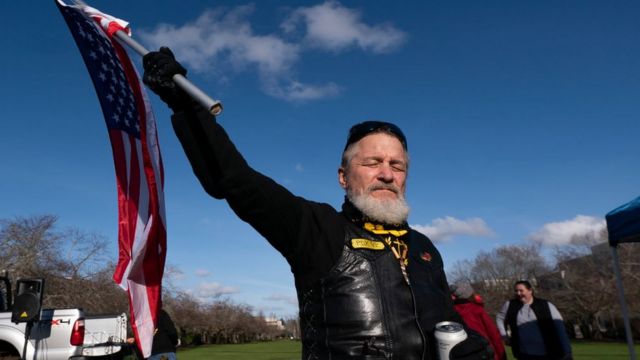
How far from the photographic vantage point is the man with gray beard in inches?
69.7

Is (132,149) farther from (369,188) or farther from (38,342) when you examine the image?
(38,342)

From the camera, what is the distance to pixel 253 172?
1.80 m

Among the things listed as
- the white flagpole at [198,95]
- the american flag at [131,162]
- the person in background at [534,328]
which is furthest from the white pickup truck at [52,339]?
the white flagpole at [198,95]

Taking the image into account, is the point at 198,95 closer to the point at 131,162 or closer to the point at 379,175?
the point at 379,175

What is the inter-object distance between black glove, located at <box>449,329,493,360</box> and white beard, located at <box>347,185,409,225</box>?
58 centimetres

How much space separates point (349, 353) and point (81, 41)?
8.96ft

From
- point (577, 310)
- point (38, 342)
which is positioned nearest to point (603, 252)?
point (577, 310)

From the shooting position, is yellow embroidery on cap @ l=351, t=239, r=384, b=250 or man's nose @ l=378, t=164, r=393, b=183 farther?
man's nose @ l=378, t=164, r=393, b=183

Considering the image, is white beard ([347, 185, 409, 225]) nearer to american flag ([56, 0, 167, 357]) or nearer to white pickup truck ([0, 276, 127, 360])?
american flag ([56, 0, 167, 357])

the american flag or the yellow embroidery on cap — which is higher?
the american flag

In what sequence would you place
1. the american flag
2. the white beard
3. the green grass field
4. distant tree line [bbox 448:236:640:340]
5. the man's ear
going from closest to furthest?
1. the white beard
2. the man's ear
3. the american flag
4. the green grass field
5. distant tree line [bbox 448:236:640:340]

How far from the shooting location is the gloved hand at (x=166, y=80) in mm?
1795

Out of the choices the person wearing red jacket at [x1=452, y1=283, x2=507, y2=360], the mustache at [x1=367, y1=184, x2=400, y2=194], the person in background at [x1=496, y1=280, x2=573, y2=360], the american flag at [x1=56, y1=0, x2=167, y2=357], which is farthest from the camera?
the person in background at [x1=496, y1=280, x2=573, y2=360]

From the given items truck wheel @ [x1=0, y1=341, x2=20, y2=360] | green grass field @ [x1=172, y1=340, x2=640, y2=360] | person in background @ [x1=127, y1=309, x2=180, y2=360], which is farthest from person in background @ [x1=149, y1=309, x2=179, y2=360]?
green grass field @ [x1=172, y1=340, x2=640, y2=360]
